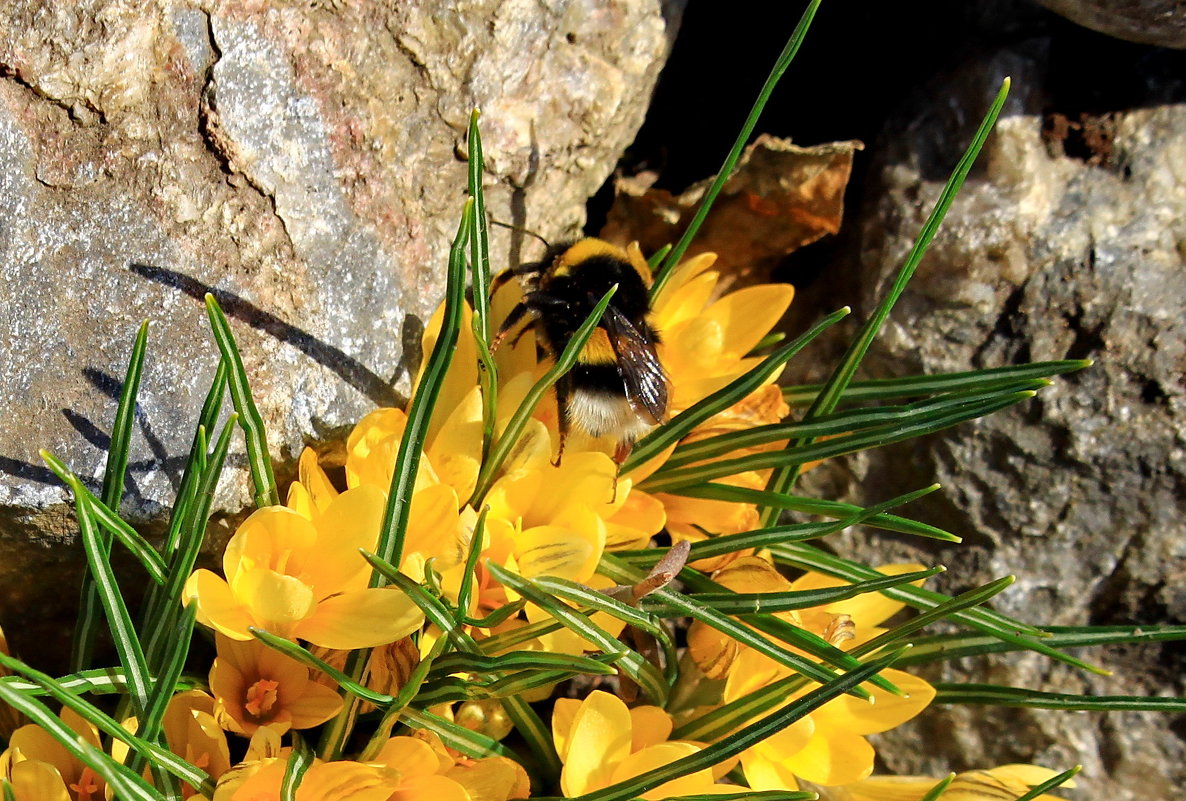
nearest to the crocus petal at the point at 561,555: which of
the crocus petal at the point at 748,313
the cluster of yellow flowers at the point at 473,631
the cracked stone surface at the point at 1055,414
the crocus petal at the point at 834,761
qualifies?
the cluster of yellow flowers at the point at 473,631

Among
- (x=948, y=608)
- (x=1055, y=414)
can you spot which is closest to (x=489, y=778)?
(x=948, y=608)

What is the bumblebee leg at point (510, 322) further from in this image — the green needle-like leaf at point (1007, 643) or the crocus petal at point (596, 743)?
the green needle-like leaf at point (1007, 643)

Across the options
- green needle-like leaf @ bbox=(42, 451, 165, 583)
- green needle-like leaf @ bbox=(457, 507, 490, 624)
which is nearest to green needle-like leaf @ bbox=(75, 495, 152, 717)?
green needle-like leaf @ bbox=(42, 451, 165, 583)

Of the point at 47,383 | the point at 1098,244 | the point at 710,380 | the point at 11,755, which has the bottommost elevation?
the point at 11,755

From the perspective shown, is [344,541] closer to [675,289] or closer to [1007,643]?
[675,289]

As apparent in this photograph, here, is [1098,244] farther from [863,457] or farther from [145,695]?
[145,695]

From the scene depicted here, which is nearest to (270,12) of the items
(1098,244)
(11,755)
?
(11,755)
